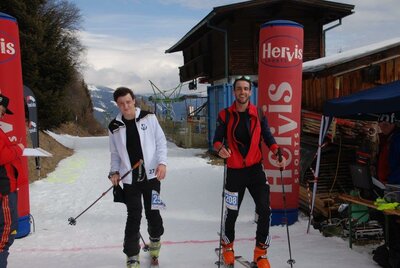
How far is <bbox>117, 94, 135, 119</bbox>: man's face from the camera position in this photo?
4.30 meters

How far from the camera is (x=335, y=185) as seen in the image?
7.58m

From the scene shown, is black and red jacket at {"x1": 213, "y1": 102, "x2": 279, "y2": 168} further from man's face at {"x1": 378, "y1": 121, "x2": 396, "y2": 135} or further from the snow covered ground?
man's face at {"x1": 378, "y1": 121, "x2": 396, "y2": 135}

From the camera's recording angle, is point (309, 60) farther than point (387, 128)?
Yes

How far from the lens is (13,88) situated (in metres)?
5.81

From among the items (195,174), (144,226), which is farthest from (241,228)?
(195,174)

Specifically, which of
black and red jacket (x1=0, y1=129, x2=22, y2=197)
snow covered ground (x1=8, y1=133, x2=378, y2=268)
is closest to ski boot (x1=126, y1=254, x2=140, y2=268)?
snow covered ground (x1=8, y1=133, x2=378, y2=268)

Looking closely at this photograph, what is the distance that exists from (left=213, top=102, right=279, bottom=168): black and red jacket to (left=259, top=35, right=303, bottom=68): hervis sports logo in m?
1.97

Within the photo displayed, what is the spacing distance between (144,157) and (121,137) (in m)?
0.33

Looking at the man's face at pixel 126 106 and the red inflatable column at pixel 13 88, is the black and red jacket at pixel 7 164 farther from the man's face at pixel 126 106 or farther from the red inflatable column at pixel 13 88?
the red inflatable column at pixel 13 88

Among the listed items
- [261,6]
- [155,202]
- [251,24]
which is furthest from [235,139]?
[251,24]

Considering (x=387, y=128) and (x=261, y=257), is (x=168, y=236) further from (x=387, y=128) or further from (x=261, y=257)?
(x=387, y=128)

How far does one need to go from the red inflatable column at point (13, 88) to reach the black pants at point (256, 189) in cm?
298

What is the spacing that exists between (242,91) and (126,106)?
1.27 meters

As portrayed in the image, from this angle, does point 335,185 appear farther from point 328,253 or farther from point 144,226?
point 144,226
